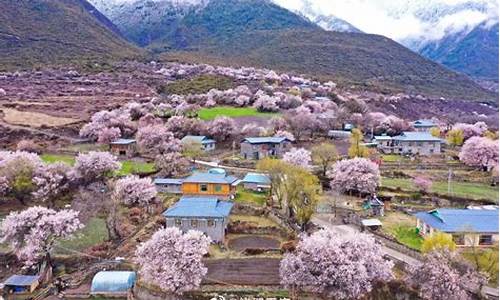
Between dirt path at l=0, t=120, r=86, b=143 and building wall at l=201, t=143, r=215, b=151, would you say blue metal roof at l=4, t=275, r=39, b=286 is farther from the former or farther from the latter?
dirt path at l=0, t=120, r=86, b=143

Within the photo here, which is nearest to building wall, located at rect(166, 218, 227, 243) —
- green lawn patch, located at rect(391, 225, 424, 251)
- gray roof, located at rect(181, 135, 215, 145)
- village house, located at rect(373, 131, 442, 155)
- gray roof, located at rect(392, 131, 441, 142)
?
green lawn patch, located at rect(391, 225, 424, 251)

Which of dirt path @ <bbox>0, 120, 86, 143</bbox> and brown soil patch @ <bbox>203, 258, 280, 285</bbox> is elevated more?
dirt path @ <bbox>0, 120, 86, 143</bbox>

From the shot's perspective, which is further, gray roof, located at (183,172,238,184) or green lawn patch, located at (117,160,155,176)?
green lawn patch, located at (117,160,155,176)

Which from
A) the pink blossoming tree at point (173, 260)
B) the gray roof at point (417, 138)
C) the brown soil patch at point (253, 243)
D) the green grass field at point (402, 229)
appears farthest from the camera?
the gray roof at point (417, 138)

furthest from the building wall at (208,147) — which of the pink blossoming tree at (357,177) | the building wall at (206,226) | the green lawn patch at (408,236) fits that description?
the green lawn patch at (408,236)

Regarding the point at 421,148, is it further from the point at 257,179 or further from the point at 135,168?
the point at 135,168

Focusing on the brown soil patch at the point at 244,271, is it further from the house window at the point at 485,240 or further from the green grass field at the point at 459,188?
the green grass field at the point at 459,188

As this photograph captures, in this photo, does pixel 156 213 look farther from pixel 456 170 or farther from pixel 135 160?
pixel 456 170

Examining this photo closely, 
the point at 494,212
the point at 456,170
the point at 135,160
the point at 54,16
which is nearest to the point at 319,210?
the point at 494,212
